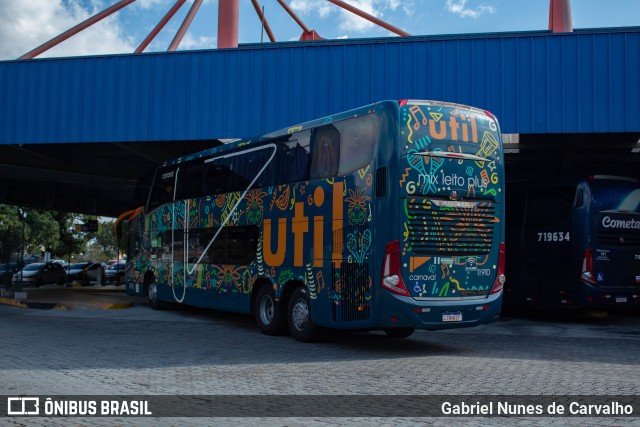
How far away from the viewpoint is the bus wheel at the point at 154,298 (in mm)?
19391

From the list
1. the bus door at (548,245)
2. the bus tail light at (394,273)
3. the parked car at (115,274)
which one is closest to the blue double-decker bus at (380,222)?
the bus tail light at (394,273)

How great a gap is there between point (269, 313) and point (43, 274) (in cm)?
2937

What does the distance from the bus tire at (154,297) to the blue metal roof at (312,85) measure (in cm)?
452

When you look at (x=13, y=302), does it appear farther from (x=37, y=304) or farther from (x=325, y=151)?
(x=325, y=151)

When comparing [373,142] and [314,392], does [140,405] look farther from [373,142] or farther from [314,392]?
[373,142]

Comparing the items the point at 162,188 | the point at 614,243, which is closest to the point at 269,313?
the point at 162,188

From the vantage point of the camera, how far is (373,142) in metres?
11.2

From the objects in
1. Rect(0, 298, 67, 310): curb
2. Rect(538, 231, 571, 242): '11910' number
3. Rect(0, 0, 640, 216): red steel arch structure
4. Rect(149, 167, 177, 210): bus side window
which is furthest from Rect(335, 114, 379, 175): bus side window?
Rect(0, 298, 67, 310): curb

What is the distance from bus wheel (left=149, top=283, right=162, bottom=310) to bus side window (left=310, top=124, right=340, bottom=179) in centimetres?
867

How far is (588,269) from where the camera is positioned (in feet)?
54.3

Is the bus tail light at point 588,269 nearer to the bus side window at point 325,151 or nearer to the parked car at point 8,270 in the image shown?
the bus side window at point 325,151

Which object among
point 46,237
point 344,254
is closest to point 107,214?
point 46,237

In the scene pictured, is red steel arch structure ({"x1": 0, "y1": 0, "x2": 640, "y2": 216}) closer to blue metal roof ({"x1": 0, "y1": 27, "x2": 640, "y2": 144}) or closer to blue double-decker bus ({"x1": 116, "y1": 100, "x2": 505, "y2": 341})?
blue metal roof ({"x1": 0, "y1": 27, "x2": 640, "y2": 144})

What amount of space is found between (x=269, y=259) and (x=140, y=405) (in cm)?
694
